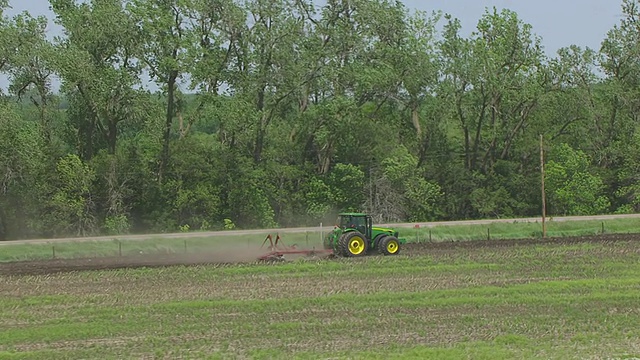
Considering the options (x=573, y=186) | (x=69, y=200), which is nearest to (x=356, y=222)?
(x=69, y=200)

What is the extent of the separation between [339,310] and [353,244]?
35.2ft

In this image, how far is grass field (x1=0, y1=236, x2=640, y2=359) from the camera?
1515cm

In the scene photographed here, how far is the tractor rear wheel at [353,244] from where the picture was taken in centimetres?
2947

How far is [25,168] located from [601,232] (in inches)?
1337

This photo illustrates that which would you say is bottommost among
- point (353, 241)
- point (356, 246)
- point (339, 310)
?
point (339, 310)

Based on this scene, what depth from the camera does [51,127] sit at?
49875 millimetres

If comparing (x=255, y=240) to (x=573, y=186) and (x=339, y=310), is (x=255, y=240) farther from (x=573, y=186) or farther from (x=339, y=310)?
(x=573, y=186)

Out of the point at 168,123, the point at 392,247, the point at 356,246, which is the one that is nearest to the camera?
the point at 356,246

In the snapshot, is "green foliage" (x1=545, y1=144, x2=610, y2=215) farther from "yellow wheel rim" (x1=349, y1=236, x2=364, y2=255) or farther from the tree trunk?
"yellow wheel rim" (x1=349, y1=236, x2=364, y2=255)

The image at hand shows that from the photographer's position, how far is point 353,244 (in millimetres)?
29750

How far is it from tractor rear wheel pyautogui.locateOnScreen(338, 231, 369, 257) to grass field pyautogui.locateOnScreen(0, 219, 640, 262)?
19.8ft

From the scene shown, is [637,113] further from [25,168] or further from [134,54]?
[25,168]

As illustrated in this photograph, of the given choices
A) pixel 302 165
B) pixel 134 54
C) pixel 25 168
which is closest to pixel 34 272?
pixel 25 168

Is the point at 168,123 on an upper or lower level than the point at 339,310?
upper
